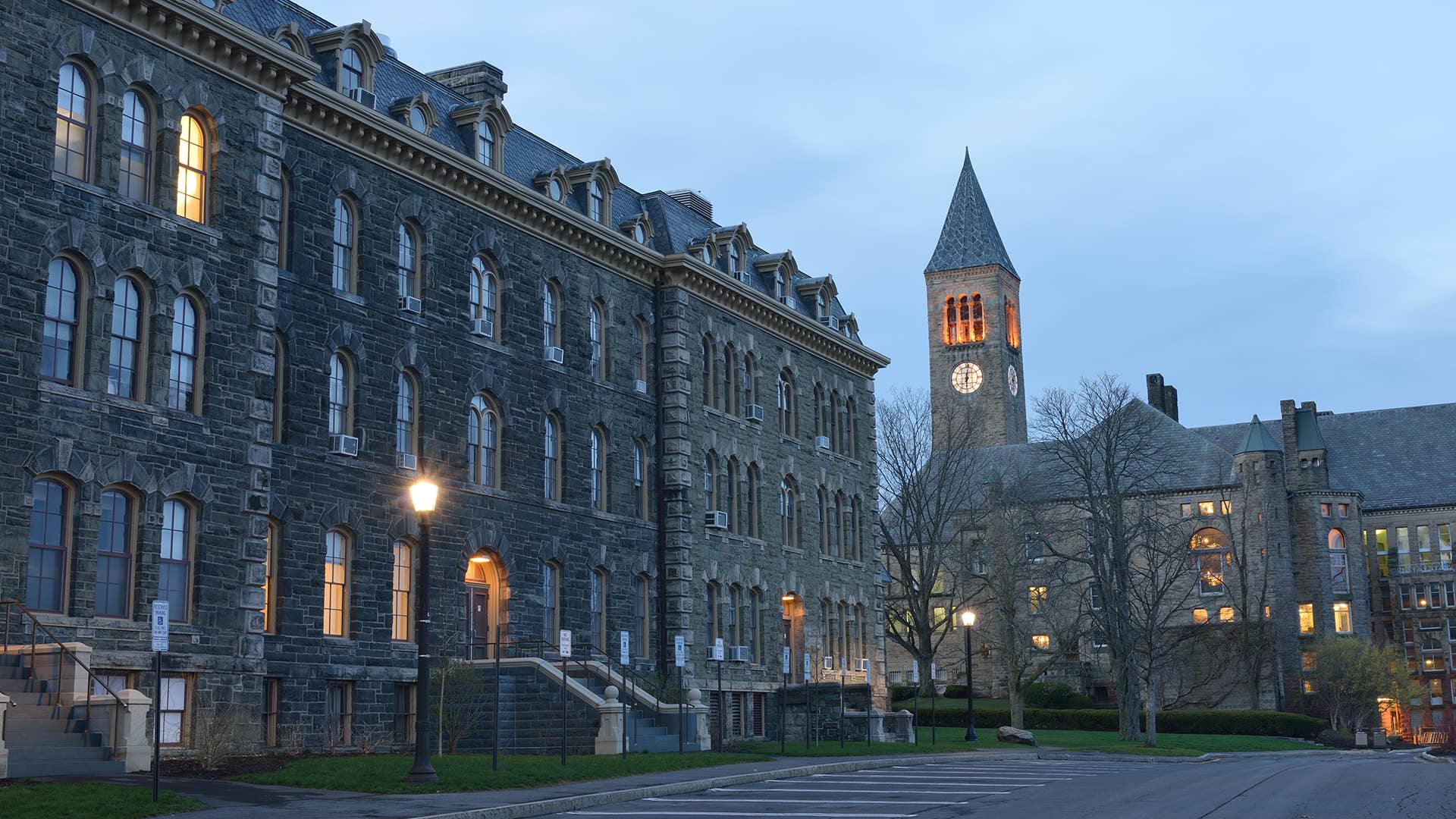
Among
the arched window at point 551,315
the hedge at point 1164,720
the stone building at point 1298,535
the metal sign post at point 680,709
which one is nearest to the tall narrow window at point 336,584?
the metal sign post at point 680,709

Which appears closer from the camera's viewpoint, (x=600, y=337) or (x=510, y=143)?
(x=510, y=143)

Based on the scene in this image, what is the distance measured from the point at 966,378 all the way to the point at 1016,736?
258ft

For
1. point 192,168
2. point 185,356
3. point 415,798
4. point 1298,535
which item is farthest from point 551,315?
point 1298,535

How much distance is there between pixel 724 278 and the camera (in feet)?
145

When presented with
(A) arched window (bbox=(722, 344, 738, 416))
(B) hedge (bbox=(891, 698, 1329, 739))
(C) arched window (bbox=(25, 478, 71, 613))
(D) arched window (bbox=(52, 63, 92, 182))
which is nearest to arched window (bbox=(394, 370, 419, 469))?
(C) arched window (bbox=(25, 478, 71, 613))

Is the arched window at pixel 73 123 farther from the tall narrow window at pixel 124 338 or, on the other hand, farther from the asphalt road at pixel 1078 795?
the asphalt road at pixel 1078 795

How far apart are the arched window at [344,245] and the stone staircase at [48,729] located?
1111 centimetres

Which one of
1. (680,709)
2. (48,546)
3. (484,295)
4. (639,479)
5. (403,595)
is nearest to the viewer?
(48,546)

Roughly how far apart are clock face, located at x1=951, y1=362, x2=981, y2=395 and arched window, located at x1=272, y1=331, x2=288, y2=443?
318 ft

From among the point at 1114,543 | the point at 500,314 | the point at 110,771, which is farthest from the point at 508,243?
the point at 1114,543

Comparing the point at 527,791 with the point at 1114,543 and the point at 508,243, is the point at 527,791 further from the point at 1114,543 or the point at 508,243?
the point at 1114,543

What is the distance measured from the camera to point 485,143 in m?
36.7

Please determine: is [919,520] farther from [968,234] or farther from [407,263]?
[968,234]

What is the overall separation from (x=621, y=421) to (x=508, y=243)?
6182mm
